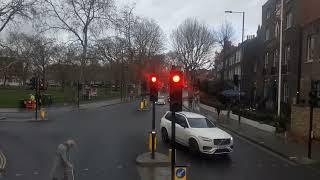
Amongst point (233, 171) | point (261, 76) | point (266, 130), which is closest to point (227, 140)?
point (233, 171)

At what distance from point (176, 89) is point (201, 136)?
6.71 meters

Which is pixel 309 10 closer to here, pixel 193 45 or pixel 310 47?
pixel 310 47

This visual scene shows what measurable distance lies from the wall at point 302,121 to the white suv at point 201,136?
6.45 m

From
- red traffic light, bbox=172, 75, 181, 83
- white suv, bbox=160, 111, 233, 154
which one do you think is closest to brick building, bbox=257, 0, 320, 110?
white suv, bbox=160, 111, 233, 154

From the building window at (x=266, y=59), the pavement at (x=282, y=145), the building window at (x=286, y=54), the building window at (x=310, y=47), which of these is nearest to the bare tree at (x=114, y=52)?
the building window at (x=266, y=59)

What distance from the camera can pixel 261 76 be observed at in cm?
4938

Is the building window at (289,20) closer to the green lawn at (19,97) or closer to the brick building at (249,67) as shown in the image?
the brick building at (249,67)

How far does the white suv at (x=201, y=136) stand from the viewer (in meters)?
19.0

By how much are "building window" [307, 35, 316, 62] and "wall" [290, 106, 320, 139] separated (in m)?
7.94

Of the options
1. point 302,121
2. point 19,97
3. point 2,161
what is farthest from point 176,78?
point 19,97

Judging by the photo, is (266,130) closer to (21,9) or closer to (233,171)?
(233,171)

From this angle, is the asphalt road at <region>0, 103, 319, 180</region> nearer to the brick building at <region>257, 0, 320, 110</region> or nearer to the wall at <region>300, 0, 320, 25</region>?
the brick building at <region>257, 0, 320, 110</region>

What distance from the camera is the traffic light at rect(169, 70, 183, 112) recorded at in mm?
12938

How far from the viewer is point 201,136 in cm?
1927
